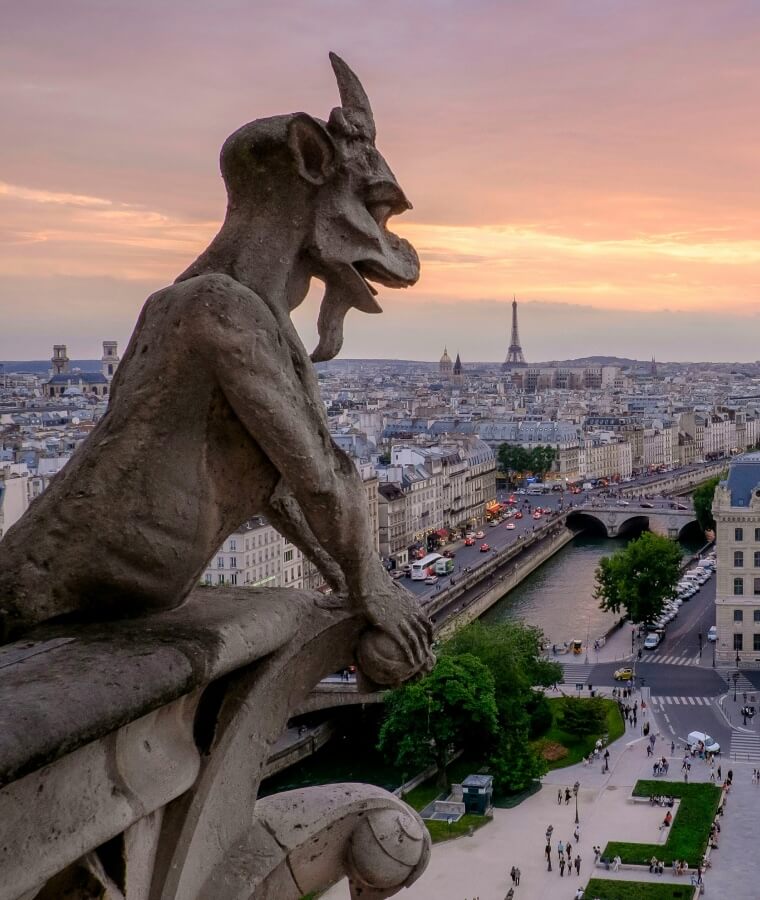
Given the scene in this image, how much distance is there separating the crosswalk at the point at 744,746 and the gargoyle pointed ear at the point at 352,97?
94.7 ft

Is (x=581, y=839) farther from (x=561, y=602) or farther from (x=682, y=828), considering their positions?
(x=561, y=602)

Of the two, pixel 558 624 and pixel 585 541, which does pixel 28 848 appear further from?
pixel 585 541

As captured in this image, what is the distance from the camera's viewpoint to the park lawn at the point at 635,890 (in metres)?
22.3

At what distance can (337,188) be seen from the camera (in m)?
4.77

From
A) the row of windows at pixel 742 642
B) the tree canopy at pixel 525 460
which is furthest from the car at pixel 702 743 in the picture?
the tree canopy at pixel 525 460

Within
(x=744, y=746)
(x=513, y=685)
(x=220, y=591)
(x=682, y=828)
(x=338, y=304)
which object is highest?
(x=338, y=304)

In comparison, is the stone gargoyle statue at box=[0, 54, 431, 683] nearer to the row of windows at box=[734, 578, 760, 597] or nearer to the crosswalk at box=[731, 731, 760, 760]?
the crosswalk at box=[731, 731, 760, 760]

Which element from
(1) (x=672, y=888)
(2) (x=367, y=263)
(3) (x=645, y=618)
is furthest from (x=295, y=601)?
(3) (x=645, y=618)

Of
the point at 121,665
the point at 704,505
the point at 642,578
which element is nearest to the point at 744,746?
the point at 642,578

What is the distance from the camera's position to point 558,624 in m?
48.8

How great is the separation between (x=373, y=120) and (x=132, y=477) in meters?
1.70

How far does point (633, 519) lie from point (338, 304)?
242 ft

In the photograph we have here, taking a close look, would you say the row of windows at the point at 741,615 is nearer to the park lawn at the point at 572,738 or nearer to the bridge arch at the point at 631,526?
the park lawn at the point at 572,738

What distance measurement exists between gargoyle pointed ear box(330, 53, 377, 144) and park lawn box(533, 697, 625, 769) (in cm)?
2788
